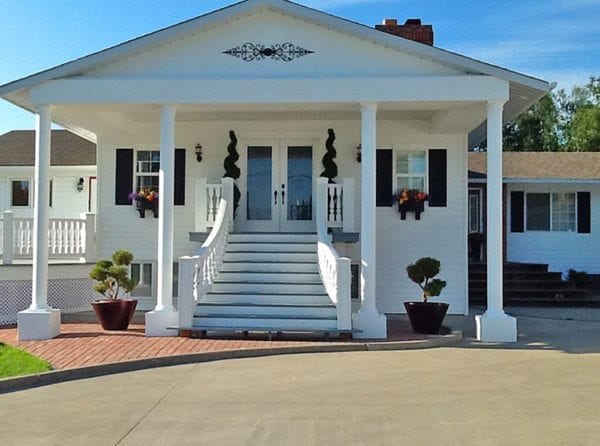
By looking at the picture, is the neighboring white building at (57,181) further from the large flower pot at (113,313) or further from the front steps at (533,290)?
the front steps at (533,290)

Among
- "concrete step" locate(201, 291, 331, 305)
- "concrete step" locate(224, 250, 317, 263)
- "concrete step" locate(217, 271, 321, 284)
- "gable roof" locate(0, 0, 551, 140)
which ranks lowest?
"concrete step" locate(201, 291, 331, 305)

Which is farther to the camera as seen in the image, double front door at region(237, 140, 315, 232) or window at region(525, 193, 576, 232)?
window at region(525, 193, 576, 232)

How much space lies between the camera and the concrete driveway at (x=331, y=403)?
5.46m

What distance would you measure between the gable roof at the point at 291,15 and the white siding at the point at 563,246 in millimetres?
8699

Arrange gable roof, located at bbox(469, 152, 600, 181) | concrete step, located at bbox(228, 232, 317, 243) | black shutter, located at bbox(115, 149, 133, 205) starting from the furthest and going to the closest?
gable roof, located at bbox(469, 152, 600, 181) → black shutter, located at bbox(115, 149, 133, 205) → concrete step, located at bbox(228, 232, 317, 243)

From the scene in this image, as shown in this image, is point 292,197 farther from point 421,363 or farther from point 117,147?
point 421,363

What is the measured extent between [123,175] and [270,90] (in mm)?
4980

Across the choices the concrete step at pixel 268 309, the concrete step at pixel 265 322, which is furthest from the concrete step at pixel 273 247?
the concrete step at pixel 265 322

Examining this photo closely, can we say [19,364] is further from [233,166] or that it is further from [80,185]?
[80,185]

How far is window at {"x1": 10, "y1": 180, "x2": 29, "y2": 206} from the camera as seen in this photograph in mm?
19297

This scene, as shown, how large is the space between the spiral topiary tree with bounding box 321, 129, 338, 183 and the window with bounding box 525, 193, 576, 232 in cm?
841

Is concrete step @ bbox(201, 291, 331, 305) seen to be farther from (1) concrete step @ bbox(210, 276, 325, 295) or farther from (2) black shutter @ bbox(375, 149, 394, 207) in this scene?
(2) black shutter @ bbox(375, 149, 394, 207)

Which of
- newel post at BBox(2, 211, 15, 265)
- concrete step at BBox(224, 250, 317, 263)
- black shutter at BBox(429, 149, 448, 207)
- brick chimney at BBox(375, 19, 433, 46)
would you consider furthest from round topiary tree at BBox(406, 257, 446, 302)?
newel post at BBox(2, 211, 15, 265)

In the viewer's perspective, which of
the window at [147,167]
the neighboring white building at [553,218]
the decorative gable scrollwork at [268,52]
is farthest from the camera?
the neighboring white building at [553,218]
